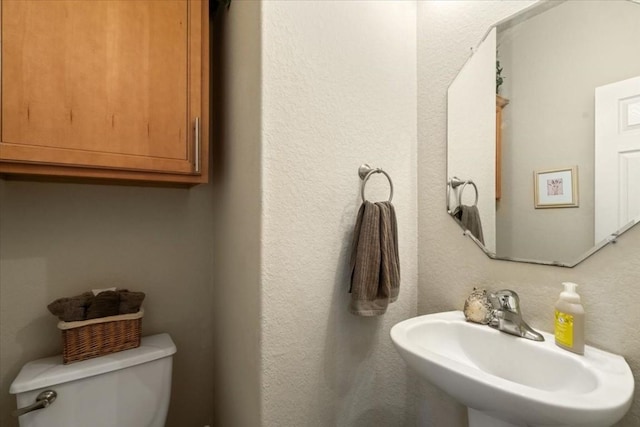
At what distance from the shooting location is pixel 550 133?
81 centimetres

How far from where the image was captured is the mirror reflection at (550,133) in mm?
690

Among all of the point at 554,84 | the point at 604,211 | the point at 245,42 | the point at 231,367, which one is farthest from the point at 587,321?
the point at 245,42

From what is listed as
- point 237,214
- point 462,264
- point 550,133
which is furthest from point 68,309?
point 550,133

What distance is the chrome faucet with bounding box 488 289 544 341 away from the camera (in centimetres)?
77

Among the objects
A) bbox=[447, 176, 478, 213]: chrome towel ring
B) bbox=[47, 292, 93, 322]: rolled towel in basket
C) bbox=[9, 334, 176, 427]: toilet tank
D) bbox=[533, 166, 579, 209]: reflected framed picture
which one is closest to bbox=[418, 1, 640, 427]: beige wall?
bbox=[447, 176, 478, 213]: chrome towel ring

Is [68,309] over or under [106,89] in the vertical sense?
under

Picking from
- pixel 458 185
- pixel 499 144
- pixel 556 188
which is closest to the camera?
pixel 556 188

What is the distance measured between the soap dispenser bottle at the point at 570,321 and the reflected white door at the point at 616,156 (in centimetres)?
16

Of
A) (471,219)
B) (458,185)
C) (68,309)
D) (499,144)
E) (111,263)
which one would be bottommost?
(68,309)

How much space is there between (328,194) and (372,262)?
0.25 m

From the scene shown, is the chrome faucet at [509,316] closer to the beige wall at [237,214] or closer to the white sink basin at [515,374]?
the white sink basin at [515,374]

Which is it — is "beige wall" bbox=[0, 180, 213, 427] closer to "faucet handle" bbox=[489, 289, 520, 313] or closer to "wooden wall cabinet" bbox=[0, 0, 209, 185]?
"wooden wall cabinet" bbox=[0, 0, 209, 185]

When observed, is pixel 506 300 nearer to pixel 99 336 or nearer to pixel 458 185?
pixel 458 185

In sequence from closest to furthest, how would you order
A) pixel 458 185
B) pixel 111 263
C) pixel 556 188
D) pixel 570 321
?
pixel 570 321
pixel 556 188
pixel 458 185
pixel 111 263
